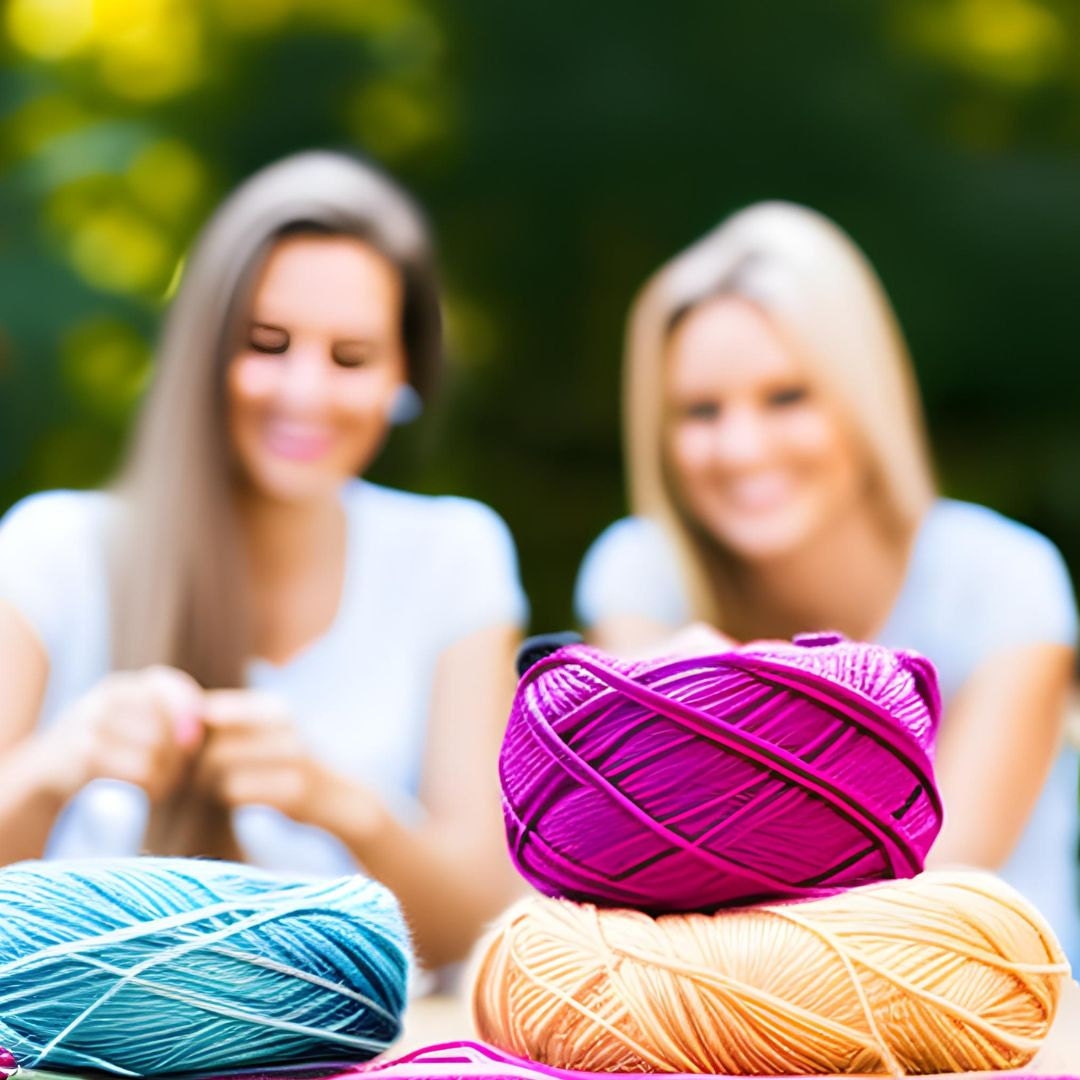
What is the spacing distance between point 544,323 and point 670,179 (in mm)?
179

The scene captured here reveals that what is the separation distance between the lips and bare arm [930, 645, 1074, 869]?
580 mm

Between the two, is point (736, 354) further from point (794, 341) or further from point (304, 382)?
point (304, 382)

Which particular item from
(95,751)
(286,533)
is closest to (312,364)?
(286,533)

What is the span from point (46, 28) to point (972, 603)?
3.28ft

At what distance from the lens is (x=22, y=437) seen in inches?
49.4

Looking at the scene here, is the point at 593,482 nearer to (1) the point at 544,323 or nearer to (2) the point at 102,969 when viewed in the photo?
(1) the point at 544,323

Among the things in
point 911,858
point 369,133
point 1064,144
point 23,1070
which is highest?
point 1064,144

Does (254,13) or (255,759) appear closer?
(255,759)

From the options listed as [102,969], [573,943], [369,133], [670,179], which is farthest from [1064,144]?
[102,969]

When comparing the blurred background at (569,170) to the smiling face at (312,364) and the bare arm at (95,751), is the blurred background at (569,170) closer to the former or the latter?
the smiling face at (312,364)

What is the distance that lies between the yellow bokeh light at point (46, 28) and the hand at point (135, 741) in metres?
0.61

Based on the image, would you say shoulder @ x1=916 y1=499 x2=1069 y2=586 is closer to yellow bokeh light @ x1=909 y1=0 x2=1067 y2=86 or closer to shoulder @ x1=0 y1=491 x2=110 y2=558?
yellow bokeh light @ x1=909 y1=0 x2=1067 y2=86

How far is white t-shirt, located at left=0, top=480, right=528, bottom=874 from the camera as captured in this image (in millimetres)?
1156

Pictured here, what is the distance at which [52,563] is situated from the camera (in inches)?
46.1
